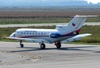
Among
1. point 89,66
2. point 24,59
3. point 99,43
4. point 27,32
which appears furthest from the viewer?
point 99,43

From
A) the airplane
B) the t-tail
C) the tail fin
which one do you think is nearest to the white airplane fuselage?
the airplane

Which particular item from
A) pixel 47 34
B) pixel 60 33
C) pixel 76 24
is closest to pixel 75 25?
pixel 76 24

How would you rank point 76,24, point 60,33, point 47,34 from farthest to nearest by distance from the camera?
1. point 47,34
2. point 60,33
3. point 76,24

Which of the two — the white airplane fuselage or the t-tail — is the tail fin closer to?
the t-tail

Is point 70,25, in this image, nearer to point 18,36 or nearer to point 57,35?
point 57,35

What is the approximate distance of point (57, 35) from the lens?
40.9m

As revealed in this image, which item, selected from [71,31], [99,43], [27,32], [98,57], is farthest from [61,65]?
[99,43]

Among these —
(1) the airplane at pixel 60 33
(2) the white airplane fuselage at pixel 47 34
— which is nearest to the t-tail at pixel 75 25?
(1) the airplane at pixel 60 33

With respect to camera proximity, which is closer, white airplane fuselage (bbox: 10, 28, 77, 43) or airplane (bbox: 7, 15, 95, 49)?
airplane (bbox: 7, 15, 95, 49)

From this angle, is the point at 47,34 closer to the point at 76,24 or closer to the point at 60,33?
the point at 60,33

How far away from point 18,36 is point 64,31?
6.01 meters

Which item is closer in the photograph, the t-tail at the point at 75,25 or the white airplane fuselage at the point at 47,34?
the t-tail at the point at 75,25

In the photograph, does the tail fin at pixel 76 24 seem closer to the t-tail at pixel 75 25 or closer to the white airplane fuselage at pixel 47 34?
the t-tail at pixel 75 25

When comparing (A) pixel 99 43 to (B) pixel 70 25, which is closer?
(B) pixel 70 25
